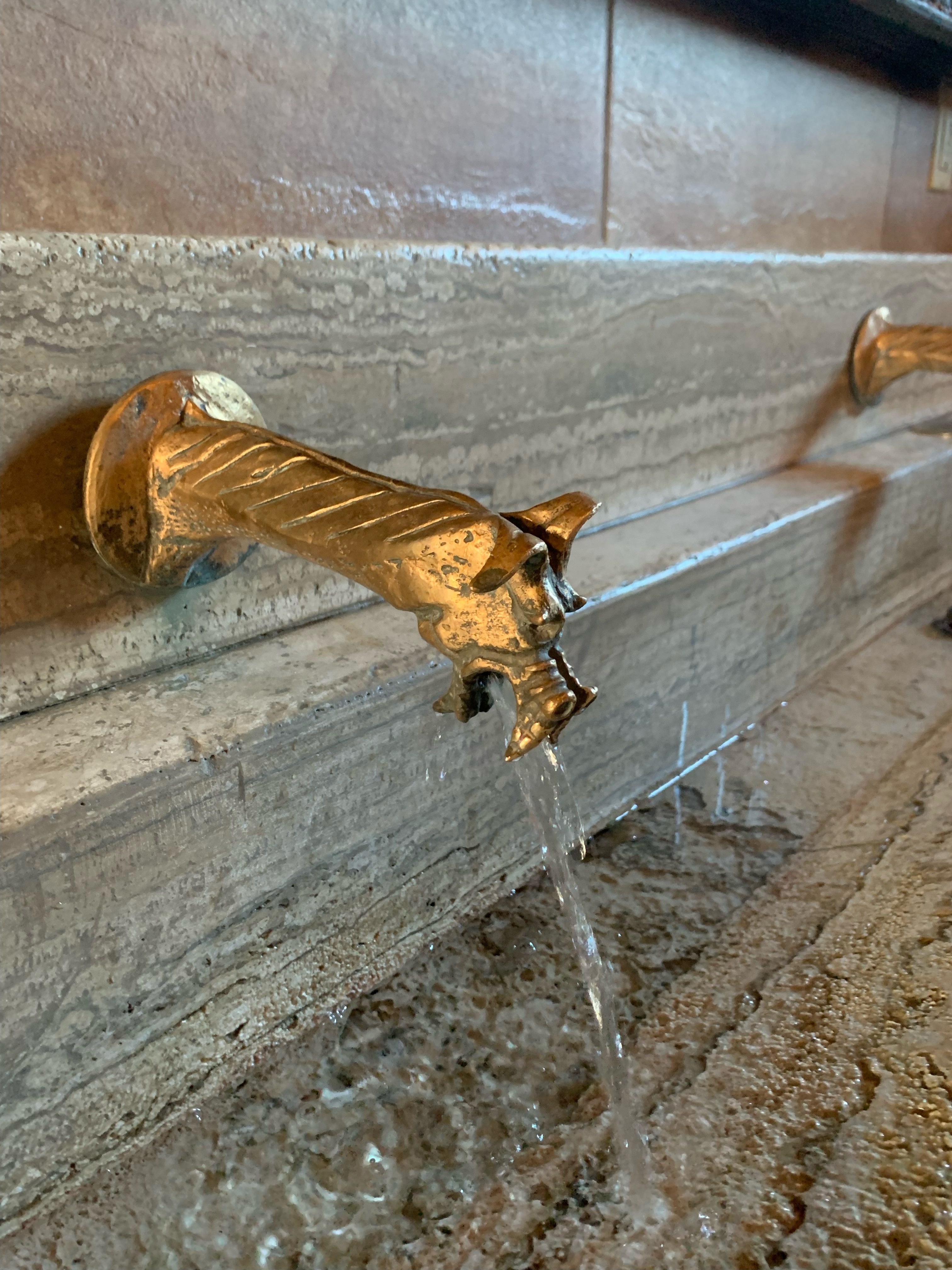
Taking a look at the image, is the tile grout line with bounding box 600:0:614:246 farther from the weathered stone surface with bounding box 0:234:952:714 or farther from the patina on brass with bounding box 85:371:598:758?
the patina on brass with bounding box 85:371:598:758

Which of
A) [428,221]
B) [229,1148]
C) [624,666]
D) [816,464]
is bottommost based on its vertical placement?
[229,1148]

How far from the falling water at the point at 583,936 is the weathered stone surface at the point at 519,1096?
13mm

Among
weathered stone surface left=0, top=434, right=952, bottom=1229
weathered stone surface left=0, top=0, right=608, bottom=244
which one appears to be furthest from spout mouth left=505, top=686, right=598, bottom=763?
weathered stone surface left=0, top=0, right=608, bottom=244

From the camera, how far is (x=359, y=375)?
0.88 m

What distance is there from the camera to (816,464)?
5.38 feet

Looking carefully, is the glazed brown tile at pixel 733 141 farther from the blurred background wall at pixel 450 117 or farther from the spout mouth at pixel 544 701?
the spout mouth at pixel 544 701

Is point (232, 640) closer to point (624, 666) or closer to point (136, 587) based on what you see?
point (136, 587)

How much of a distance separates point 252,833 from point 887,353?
55.7 inches

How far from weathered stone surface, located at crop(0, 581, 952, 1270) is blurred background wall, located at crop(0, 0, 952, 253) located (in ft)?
2.27

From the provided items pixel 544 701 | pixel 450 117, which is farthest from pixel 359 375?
pixel 544 701

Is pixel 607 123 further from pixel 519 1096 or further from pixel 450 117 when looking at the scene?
pixel 519 1096

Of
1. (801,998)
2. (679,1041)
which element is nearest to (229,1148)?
(679,1041)

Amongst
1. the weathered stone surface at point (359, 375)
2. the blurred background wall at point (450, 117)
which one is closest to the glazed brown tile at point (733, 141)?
the blurred background wall at point (450, 117)

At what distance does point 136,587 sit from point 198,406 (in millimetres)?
155
